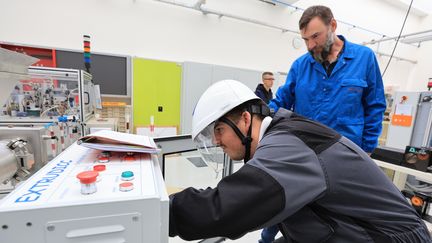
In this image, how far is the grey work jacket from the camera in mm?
457

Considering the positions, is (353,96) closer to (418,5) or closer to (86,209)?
(86,209)

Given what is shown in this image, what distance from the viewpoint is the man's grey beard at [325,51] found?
1235mm

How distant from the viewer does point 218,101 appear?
69cm

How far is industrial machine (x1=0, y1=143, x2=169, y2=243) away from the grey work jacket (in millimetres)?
104

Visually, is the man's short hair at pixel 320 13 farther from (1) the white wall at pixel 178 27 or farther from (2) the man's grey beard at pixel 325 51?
(1) the white wall at pixel 178 27

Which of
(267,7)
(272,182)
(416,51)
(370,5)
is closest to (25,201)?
(272,182)

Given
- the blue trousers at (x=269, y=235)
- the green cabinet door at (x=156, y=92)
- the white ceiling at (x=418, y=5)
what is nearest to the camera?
the blue trousers at (x=269, y=235)

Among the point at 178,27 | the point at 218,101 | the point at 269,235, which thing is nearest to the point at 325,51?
the point at 218,101

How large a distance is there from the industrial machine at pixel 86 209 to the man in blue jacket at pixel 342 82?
1.17m

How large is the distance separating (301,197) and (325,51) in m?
1.11

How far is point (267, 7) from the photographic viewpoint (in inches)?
164

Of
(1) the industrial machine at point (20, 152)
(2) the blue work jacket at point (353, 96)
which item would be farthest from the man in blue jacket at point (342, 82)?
(1) the industrial machine at point (20, 152)

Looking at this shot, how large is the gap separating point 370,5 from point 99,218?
679 cm

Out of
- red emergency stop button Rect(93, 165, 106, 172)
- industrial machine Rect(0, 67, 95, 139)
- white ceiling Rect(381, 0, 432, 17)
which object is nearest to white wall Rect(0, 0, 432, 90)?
white ceiling Rect(381, 0, 432, 17)
